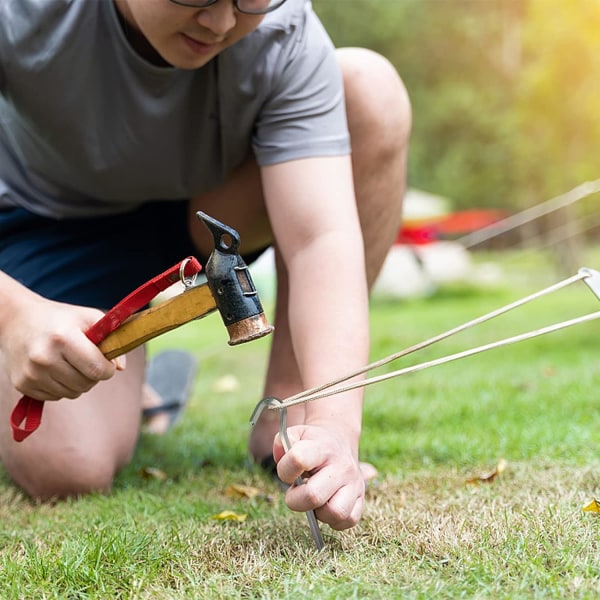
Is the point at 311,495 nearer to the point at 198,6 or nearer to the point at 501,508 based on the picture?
the point at 501,508

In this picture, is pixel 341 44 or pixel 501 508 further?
pixel 341 44

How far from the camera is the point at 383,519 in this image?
1252mm

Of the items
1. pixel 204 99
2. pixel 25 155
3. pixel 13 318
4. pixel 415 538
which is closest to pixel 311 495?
pixel 415 538

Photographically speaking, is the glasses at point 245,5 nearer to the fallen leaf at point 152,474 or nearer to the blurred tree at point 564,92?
the fallen leaf at point 152,474

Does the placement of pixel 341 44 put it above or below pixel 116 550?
below

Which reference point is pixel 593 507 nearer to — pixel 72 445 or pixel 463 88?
pixel 72 445

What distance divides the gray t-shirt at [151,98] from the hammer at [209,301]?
1.59 ft

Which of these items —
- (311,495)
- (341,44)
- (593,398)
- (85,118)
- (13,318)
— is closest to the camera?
(311,495)

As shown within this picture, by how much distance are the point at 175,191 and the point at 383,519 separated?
2.58 feet

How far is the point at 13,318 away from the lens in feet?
3.95

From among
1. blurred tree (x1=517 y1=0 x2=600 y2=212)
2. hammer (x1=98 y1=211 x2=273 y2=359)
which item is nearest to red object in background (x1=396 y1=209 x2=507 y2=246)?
blurred tree (x1=517 y1=0 x2=600 y2=212)

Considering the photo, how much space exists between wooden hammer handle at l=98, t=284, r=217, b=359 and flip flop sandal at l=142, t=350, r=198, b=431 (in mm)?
1317

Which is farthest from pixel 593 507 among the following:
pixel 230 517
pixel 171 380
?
pixel 171 380

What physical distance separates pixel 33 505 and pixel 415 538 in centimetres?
77
